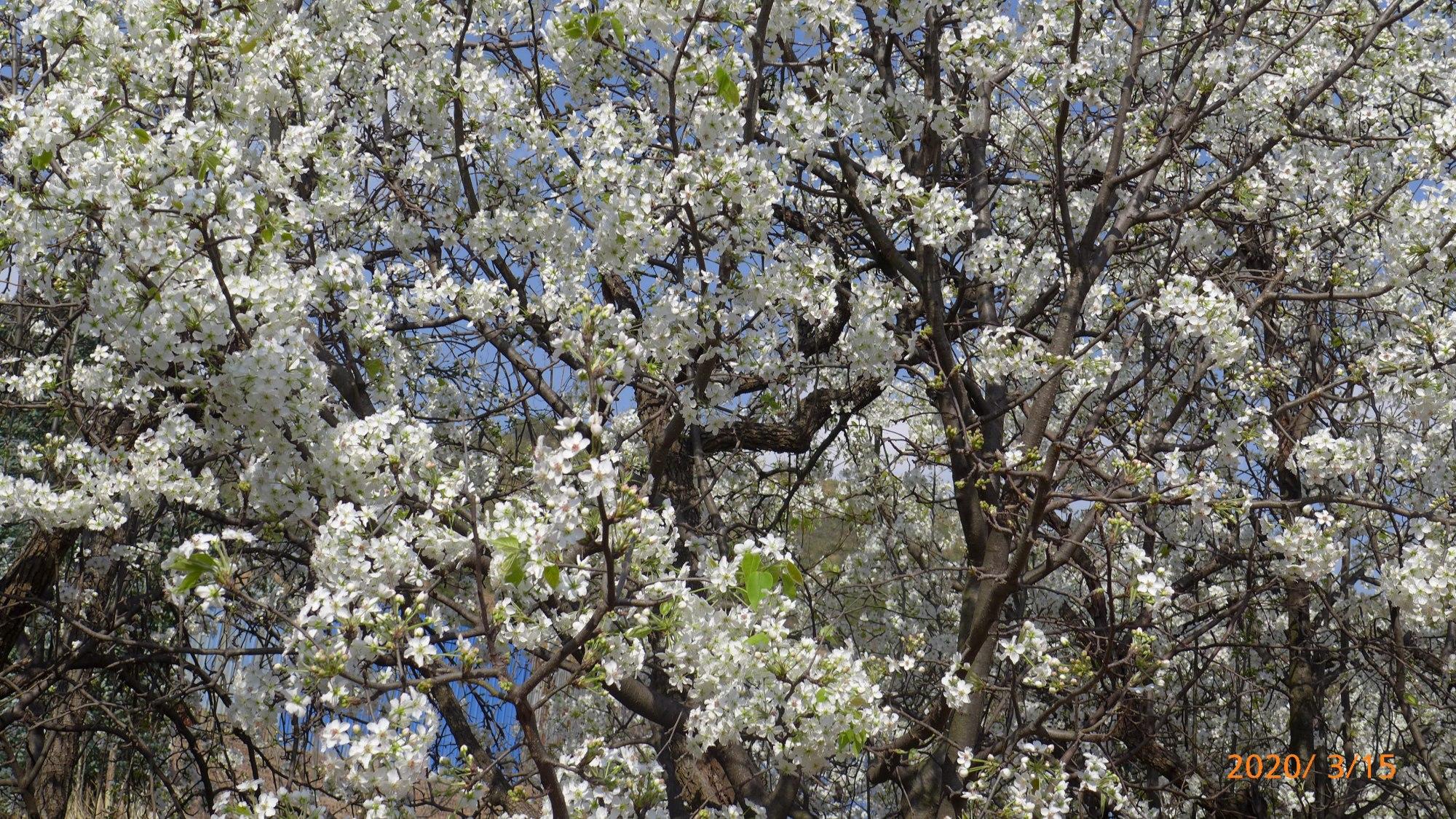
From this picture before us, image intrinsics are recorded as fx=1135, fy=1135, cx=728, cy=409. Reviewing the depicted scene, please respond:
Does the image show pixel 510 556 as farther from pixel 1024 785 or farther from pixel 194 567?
pixel 1024 785

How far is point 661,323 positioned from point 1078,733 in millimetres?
1717

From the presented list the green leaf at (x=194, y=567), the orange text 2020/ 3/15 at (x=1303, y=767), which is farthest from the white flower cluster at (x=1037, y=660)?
the green leaf at (x=194, y=567)

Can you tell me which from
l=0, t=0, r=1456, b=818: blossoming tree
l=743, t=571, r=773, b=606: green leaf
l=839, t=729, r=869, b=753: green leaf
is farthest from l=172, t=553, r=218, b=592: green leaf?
l=839, t=729, r=869, b=753: green leaf

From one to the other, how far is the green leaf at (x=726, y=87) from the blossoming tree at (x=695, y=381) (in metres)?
0.01

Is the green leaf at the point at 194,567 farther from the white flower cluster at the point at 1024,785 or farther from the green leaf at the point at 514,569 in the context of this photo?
the white flower cluster at the point at 1024,785

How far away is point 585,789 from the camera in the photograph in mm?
2576

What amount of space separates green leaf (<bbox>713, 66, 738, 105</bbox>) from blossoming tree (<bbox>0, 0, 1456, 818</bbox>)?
0.01 m

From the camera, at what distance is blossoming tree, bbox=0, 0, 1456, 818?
98.8 inches

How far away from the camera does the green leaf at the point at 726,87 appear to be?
2920 millimetres

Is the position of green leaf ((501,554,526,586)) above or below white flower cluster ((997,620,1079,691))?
below

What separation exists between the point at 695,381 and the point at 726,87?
0.98 metres

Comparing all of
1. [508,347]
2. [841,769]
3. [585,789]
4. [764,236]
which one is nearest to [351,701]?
[585,789]

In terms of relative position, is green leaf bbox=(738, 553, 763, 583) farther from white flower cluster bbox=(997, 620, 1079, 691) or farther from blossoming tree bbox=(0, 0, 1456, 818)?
white flower cluster bbox=(997, 620, 1079, 691)

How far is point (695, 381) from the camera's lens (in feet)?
11.7
